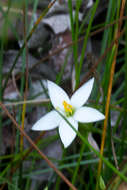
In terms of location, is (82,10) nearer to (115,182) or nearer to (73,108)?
(73,108)

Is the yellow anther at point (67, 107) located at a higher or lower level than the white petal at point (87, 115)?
lower

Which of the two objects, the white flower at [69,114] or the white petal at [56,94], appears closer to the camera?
the white flower at [69,114]

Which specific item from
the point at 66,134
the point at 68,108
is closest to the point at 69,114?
the point at 68,108

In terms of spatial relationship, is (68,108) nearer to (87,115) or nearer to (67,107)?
(67,107)

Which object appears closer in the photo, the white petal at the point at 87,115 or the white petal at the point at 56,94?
the white petal at the point at 87,115

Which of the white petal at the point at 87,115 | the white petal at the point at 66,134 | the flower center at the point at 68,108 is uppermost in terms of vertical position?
the white petal at the point at 87,115
